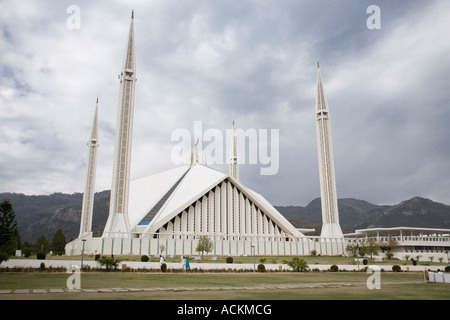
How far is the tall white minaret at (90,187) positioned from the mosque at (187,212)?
0.10 m

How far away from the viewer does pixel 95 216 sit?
110m

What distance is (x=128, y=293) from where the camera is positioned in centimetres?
771

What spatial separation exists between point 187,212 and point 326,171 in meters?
15.8

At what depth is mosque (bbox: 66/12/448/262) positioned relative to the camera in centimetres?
2959

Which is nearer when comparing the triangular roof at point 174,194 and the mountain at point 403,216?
the triangular roof at point 174,194

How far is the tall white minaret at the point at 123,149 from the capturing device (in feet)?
95.4

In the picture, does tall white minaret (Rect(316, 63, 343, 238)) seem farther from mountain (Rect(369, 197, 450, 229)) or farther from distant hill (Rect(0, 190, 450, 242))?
mountain (Rect(369, 197, 450, 229))

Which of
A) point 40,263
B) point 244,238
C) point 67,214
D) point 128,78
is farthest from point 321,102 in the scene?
point 67,214

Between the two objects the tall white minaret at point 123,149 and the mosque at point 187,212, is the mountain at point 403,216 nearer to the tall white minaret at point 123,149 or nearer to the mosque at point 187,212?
the mosque at point 187,212

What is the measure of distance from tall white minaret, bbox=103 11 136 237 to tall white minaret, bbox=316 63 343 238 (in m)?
20.7

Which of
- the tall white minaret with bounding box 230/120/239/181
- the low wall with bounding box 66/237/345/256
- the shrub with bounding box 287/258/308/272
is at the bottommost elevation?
the shrub with bounding box 287/258/308/272

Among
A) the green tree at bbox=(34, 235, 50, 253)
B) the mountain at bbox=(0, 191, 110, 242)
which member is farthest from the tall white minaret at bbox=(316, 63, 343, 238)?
the mountain at bbox=(0, 191, 110, 242)

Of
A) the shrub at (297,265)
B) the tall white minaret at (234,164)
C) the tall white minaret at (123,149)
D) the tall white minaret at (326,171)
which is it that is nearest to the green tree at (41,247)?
the tall white minaret at (123,149)
